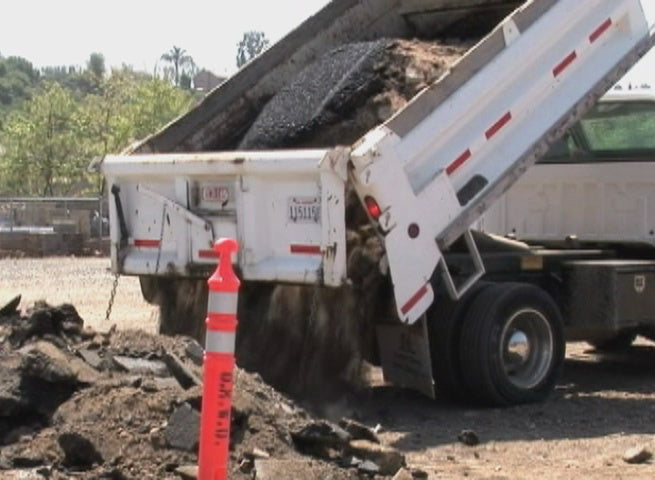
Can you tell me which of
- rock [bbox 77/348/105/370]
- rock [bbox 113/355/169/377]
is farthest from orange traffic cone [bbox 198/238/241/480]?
rock [bbox 77/348/105/370]

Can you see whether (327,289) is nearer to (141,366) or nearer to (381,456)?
(141,366)

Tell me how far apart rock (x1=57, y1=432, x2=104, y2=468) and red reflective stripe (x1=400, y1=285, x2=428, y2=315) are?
9.28ft

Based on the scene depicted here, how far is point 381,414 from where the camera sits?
9484mm

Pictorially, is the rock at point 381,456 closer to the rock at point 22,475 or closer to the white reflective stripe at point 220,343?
the rock at point 22,475

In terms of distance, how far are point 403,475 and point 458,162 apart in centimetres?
300

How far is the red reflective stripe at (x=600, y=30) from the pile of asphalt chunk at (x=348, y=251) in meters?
1.00

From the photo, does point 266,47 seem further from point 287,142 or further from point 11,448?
point 11,448

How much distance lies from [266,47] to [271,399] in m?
4.33

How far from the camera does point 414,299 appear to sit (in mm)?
8672

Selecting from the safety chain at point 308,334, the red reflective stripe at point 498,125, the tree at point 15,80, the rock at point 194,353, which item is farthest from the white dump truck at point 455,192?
the tree at point 15,80

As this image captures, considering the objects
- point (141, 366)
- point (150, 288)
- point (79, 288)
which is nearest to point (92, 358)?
point (141, 366)

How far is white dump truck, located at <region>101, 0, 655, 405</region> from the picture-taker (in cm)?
863

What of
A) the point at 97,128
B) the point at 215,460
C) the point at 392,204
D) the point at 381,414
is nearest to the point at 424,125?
the point at 392,204

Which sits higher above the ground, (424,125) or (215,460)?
(424,125)
